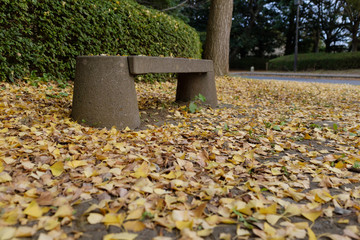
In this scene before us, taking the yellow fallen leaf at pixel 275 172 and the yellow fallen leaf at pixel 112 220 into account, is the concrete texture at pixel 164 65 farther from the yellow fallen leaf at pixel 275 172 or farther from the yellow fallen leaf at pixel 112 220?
the yellow fallen leaf at pixel 112 220

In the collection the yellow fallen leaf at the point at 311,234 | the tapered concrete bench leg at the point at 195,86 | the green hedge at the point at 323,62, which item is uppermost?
the green hedge at the point at 323,62

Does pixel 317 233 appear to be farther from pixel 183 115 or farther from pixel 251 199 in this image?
pixel 183 115

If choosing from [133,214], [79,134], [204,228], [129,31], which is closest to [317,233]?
[204,228]

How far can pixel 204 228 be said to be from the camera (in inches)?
56.8

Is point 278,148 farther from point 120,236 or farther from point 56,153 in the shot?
point 56,153

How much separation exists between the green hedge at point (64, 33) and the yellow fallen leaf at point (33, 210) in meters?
3.44

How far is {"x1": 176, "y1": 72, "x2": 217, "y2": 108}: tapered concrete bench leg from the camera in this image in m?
4.67

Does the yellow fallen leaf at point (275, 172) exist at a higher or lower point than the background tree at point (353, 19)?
lower

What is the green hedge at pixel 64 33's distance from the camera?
4.12 metres

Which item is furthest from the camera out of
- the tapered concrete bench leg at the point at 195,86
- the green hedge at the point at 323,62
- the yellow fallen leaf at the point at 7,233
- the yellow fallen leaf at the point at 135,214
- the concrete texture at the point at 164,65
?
the green hedge at the point at 323,62


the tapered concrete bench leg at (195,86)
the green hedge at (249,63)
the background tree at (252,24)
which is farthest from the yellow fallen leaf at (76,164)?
the green hedge at (249,63)

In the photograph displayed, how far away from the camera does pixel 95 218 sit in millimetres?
1474

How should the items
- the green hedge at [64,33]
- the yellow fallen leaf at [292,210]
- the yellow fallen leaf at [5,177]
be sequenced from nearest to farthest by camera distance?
the yellow fallen leaf at [292,210] → the yellow fallen leaf at [5,177] → the green hedge at [64,33]

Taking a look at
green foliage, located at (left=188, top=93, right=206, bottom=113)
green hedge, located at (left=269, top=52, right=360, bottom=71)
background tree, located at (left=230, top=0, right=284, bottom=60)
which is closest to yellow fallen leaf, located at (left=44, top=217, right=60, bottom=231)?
green foliage, located at (left=188, top=93, right=206, bottom=113)
